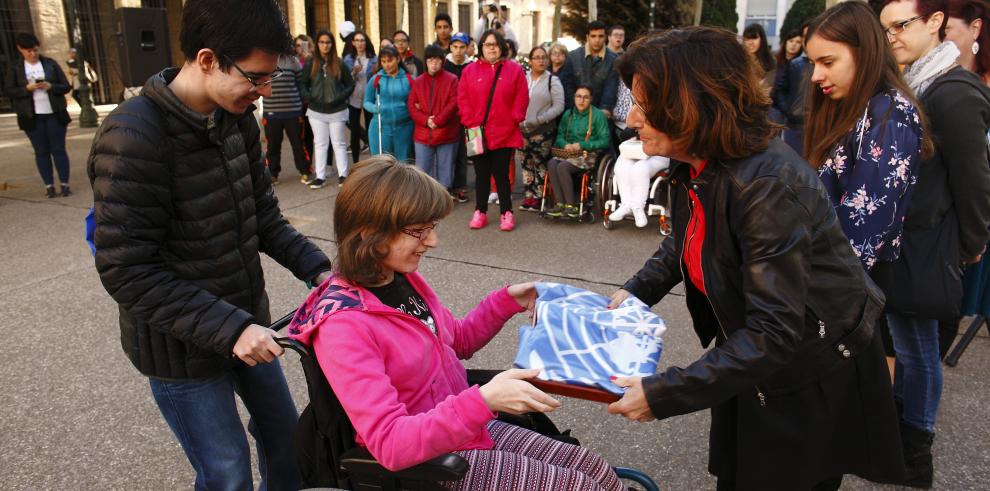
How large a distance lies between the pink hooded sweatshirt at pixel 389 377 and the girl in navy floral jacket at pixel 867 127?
158 centimetres

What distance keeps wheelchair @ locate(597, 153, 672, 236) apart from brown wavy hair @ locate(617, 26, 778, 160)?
5.15m

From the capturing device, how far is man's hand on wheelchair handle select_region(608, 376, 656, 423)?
1696 millimetres

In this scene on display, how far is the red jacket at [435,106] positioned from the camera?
775cm

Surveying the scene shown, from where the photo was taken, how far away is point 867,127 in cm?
252

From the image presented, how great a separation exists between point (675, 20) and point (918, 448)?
84.4 ft

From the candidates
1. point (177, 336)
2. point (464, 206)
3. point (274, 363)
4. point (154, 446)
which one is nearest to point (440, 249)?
point (464, 206)

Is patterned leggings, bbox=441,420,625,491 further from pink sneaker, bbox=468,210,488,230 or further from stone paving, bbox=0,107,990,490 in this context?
pink sneaker, bbox=468,210,488,230

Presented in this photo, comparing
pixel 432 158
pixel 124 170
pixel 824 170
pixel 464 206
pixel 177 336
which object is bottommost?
pixel 464 206

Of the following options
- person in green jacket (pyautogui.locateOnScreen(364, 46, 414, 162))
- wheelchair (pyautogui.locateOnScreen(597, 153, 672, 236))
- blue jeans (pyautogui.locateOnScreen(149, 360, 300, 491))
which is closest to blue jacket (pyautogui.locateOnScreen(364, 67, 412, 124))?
person in green jacket (pyautogui.locateOnScreen(364, 46, 414, 162))

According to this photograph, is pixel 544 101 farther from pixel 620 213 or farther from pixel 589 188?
pixel 620 213

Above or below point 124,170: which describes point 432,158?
below

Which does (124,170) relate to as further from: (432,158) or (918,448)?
(432,158)

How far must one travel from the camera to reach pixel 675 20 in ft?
86.6

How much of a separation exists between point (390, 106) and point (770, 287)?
23.1 feet
